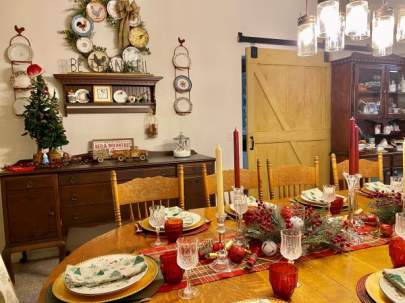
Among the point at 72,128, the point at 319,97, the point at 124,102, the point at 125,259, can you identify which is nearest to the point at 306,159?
the point at 319,97

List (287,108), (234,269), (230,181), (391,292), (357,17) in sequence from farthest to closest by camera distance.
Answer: (287,108) → (230,181) → (357,17) → (234,269) → (391,292)

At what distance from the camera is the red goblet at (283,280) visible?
34.6 inches

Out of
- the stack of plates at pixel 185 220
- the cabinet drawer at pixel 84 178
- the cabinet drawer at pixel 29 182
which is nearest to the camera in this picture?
the stack of plates at pixel 185 220

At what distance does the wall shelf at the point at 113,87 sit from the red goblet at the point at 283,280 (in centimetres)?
260

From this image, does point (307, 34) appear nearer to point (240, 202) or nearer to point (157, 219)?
point (240, 202)

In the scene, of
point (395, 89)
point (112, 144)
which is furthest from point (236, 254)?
point (395, 89)

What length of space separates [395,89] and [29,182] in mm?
4268

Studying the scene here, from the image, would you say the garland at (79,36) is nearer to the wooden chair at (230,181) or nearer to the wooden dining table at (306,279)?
the wooden chair at (230,181)

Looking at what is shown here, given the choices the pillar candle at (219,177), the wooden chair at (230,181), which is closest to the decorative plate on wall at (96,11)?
the wooden chair at (230,181)

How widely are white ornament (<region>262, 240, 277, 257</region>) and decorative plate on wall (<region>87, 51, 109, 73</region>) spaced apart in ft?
8.44

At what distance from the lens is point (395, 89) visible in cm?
415

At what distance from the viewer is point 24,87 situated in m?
2.93

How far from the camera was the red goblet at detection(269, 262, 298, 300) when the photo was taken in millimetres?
879

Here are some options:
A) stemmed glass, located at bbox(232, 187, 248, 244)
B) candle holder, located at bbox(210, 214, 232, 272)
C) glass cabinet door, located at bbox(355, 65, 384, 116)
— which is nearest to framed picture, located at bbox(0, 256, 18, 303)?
candle holder, located at bbox(210, 214, 232, 272)
